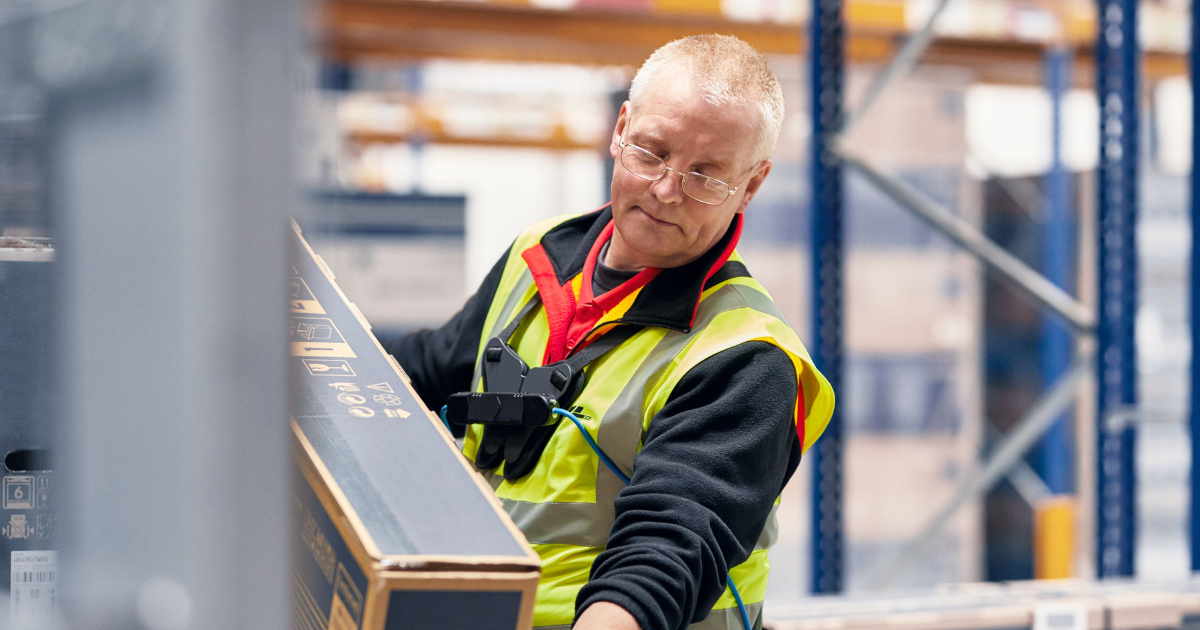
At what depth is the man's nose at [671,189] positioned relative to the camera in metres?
1.66

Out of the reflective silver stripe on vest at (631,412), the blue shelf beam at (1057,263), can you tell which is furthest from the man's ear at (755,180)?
the blue shelf beam at (1057,263)

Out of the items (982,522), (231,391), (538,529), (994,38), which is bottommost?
(982,522)

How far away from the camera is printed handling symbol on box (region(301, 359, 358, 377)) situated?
1389mm

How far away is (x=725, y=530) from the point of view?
1.43 metres

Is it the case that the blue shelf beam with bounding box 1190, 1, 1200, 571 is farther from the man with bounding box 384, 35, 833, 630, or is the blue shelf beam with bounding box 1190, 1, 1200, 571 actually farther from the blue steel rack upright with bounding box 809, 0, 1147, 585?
the man with bounding box 384, 35, 833, 630

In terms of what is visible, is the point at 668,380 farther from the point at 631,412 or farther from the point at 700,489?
the point at 700,489

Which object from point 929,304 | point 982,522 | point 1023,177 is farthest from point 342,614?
point 1023,177

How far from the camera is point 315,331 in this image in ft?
4.91

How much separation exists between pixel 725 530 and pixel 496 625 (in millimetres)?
445

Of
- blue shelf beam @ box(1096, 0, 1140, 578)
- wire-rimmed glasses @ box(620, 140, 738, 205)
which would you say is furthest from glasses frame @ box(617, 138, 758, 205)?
blue shelf beam @ box(1096, 0, 1140, 578)

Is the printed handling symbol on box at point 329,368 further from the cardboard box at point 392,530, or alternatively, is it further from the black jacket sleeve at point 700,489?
the black jacket sleeve at point 700,489

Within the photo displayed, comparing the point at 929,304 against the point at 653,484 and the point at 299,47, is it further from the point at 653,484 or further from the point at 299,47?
the point at 299,47

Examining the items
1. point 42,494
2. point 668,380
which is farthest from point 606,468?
point 42,494

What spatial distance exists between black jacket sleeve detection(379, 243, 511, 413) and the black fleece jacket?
1.80ft
